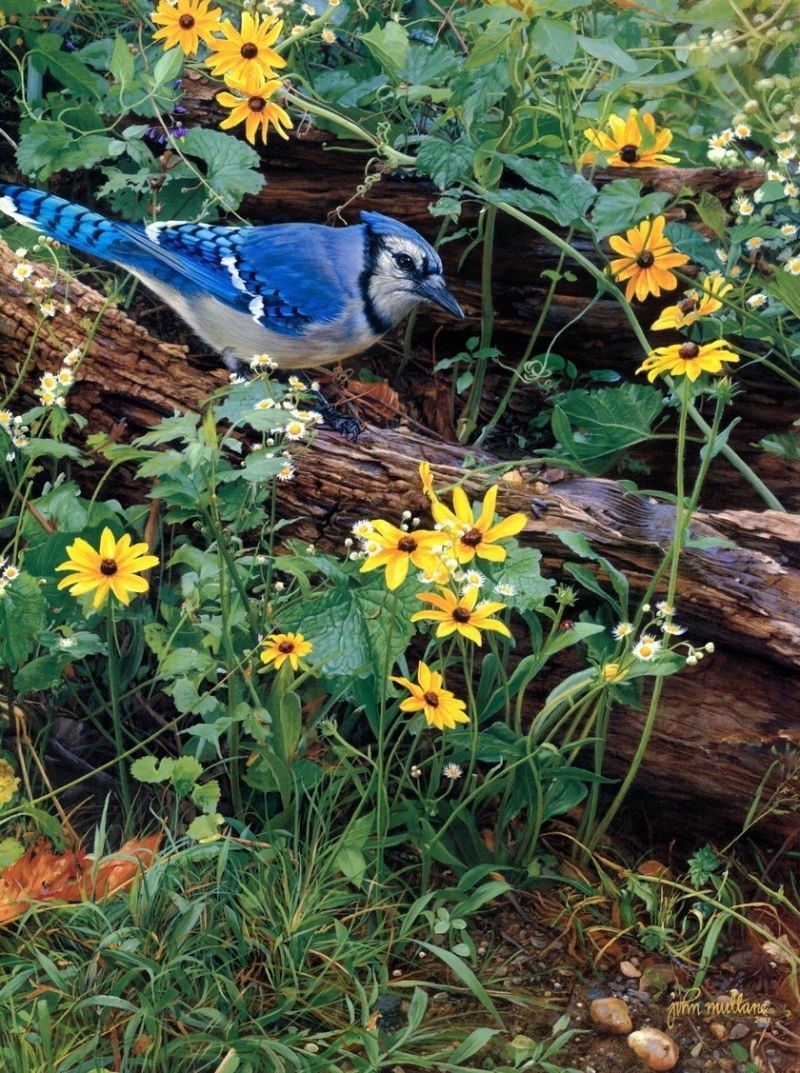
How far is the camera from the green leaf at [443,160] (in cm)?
262

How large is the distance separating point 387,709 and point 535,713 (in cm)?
39

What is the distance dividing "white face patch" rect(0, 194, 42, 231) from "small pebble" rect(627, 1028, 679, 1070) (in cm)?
235

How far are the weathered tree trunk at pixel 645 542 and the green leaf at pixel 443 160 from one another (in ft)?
2.06

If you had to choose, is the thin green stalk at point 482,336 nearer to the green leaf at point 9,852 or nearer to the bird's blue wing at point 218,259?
the bird's blue wing at point 218,259

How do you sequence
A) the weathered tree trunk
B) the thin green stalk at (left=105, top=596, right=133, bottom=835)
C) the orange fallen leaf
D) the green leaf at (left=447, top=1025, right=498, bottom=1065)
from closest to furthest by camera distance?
the green leaf at (left=447, top=1025, right=498, bottom=1065) < the orange fallen leaf < the thin green stalk at (left=105, top=596, right=133, bottom=835) < the weathered tree trunk

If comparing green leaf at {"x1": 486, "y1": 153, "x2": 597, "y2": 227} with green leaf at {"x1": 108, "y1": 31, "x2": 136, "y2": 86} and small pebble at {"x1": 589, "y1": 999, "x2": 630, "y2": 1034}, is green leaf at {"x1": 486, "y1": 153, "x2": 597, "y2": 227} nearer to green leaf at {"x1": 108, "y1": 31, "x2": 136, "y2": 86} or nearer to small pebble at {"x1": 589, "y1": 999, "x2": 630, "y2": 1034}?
green leaf at {"x1": 108, "y1": 31, "x2": 136, "y2": 86}

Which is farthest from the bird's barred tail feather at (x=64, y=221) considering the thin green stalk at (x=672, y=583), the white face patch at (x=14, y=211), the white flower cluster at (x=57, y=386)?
the thin green stalk at (x=672, y=583)

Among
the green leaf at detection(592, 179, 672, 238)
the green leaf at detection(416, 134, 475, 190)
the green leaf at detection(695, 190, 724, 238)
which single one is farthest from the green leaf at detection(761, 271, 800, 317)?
the green leaf at detection(416, 134, 475, 190)

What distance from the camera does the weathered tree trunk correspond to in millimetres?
2250

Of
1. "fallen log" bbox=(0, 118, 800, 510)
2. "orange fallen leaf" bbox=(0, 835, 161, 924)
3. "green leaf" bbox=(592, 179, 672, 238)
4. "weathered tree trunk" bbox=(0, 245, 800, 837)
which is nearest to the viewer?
"orange fallen leaf" bbox=(0, 835, 161, 924)

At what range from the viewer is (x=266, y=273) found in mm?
2832

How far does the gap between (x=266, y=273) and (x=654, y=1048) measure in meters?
1.99

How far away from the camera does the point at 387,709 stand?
2.16 metres

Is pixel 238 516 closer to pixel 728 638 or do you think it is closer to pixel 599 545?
pixel 599 545
